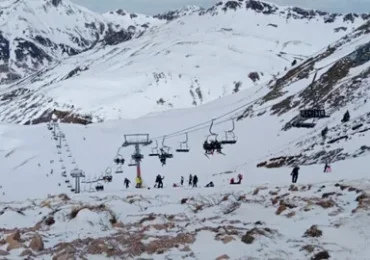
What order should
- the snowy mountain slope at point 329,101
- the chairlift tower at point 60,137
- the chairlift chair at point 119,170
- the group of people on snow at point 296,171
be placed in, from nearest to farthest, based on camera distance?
1. the group of people on snow at point 296,171
2. the snowy mountain slope at point 329,101
3. the chairlift chair at point 119,170
4. the chairlift tower at point 60,137

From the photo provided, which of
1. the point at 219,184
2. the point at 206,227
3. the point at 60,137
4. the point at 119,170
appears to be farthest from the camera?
the point at 60,137

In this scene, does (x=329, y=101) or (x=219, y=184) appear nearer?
(x=219, y=184)

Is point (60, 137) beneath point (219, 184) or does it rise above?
above

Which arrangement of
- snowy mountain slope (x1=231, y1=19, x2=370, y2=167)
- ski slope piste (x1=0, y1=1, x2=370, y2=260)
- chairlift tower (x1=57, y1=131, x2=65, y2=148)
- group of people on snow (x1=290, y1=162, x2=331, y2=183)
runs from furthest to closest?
chairlift tower (x1=57, y1=131, x2=65, y2=148)
snowy mountain slope (x1=231, y1=19, x2=370, y2=167)
group of people on snow (x1=290, y1=162, x2=331, y2=183)
ski slope piste (x1=0, y1=1, x2=370, y2=260)

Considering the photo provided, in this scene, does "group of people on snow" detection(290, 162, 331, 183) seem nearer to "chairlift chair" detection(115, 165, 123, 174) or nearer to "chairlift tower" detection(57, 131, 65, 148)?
"chairlift chair" detection(115, 165, 123, 174)

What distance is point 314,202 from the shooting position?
17500 millimetres

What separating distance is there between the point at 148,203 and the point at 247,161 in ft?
132

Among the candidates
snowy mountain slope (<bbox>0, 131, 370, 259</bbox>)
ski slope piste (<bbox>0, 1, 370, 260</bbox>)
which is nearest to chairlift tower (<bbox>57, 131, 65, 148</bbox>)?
ski slope piste (<bbox>0, 1, 370, 260</bbox>)

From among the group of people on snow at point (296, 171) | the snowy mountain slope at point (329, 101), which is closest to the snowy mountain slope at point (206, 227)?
the group of people on snow at point (296, 171)

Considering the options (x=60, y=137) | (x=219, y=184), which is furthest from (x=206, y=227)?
(x=60, y=137)

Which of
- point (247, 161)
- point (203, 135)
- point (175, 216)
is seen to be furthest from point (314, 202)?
point (203, 135)

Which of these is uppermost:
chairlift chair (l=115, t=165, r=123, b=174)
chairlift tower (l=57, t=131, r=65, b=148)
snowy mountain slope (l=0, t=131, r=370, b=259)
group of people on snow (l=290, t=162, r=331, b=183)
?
chairlift tower (l=57, t=131, r=65, b=148)

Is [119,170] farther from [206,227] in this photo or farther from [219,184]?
[206,227]

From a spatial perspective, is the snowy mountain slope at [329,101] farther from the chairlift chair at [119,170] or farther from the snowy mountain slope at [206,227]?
the snowy mountain slope at [206,227]
